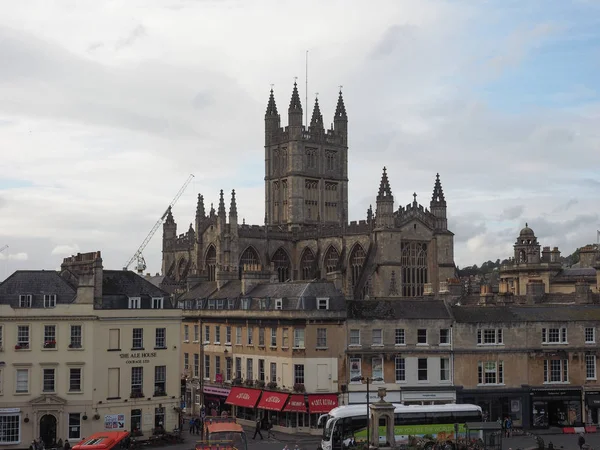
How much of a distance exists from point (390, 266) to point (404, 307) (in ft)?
135

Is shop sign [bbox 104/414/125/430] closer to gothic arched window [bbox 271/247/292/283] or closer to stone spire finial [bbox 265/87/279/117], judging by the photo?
gothic arched window [bbox 271/247/292/283]

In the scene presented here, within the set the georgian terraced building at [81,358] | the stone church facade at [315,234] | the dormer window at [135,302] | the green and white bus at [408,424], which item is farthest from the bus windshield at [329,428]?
the stone church facade at [315,234]

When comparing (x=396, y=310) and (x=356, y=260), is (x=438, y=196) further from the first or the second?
(x=396, y=310)

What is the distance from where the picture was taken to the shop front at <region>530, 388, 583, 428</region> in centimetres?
6712

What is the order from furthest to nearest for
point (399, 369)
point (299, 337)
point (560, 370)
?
point (560, 370) < point (299, 337) < point (399, 369)

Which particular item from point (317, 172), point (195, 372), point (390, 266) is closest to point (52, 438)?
point (195, 372)

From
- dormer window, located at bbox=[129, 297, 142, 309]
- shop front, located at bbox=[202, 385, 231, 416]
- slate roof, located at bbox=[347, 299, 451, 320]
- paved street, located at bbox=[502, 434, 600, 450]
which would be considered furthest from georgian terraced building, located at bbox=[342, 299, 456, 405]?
dormer window, located at bbox=[129, 297, 142, 309]

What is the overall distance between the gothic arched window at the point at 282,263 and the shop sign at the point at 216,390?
4625cm

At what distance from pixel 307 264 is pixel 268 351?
5386 cm

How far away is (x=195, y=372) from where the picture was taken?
7925 cm

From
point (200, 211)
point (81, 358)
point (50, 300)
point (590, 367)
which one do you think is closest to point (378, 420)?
point (81, 358)

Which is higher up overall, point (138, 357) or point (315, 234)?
point (315, 234)

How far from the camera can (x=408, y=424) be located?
55.5m

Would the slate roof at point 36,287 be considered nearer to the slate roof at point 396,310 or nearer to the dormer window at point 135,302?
the dormer window at point 135,302
